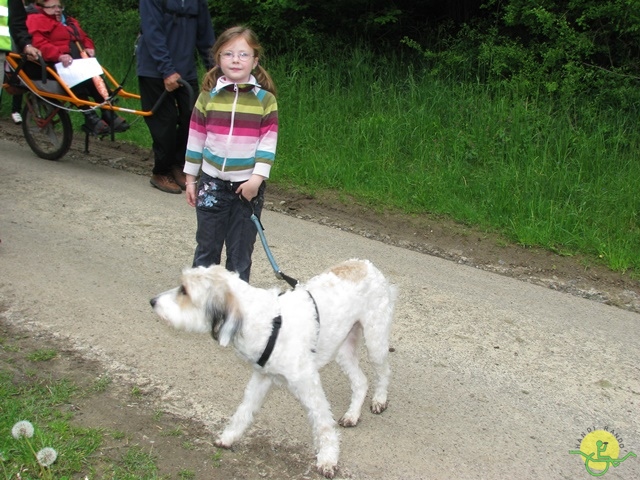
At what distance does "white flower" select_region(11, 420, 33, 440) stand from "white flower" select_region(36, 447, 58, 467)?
14 cm

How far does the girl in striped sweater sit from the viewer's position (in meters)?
4.26

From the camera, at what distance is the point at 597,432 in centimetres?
419

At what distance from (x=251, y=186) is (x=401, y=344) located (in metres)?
1.67

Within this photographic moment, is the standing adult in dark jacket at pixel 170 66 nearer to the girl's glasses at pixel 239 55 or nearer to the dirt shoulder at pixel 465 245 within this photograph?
the dirt shoulder at pixel 465 245

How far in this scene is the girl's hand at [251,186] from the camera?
432 cm

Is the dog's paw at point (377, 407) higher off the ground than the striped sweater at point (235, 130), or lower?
lower

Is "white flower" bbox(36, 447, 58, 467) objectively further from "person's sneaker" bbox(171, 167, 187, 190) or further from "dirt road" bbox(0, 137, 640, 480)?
"person's sneaker" bbox(171, 167, 187, 190)

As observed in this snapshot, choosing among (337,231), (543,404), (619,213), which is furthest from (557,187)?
(543,404)

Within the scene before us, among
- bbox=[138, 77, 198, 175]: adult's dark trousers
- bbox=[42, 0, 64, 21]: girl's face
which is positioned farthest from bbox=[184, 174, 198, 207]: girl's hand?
bbox=[42, 0, 64, 21]: girl's face

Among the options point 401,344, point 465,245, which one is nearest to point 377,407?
point 401,344

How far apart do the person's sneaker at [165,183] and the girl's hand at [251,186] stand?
12.9ft

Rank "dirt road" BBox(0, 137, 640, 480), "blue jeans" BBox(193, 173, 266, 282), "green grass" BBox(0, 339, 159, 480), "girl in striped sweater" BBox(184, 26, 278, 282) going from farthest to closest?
"blue jeans" BBox(193, 173, 266, 282) → "girl in striped sweater" BBox(184, 26, 278, 282) → "dirt road" BBox(0, 137, 640, 480) → "green grass" BBox(0, 339, 159, 480)

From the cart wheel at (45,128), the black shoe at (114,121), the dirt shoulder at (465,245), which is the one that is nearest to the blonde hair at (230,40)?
the dirt shoulder at (465,245)

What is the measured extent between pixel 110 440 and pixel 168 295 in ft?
3.24
